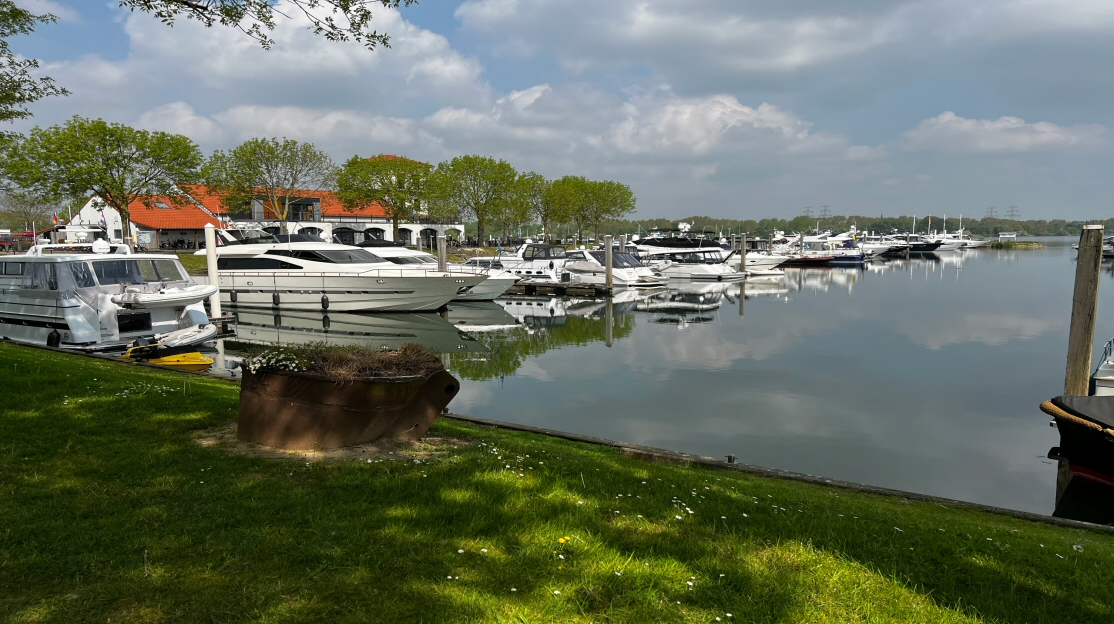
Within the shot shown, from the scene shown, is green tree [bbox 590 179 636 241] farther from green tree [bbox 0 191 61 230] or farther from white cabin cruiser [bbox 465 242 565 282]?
green tree [bbox 0 191 61 230]

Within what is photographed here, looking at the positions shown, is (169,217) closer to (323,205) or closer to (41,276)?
(323,205)

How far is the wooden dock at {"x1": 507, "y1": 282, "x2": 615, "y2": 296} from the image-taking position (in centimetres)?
3794

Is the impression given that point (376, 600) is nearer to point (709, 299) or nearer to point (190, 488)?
point (190, 488)

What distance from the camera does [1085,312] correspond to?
36.7 feet

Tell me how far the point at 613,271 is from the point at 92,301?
1184 inches

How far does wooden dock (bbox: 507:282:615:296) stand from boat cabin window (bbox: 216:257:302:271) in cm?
1352

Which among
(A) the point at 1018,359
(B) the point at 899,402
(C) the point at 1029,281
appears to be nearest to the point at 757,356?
(B) the point at 899,402

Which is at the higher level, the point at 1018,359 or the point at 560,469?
the point at 560,469

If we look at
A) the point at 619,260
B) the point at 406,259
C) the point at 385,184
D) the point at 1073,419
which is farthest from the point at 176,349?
the point at 385,184

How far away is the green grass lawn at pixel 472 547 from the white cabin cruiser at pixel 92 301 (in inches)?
474

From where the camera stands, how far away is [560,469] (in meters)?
5.56

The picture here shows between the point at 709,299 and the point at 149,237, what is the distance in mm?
49288

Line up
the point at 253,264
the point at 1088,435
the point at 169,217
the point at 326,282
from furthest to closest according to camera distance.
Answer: the point at 169,217 → the point at 253,264 → the point at 326,282 → the point at 1088,435

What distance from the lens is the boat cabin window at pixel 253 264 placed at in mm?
28891
